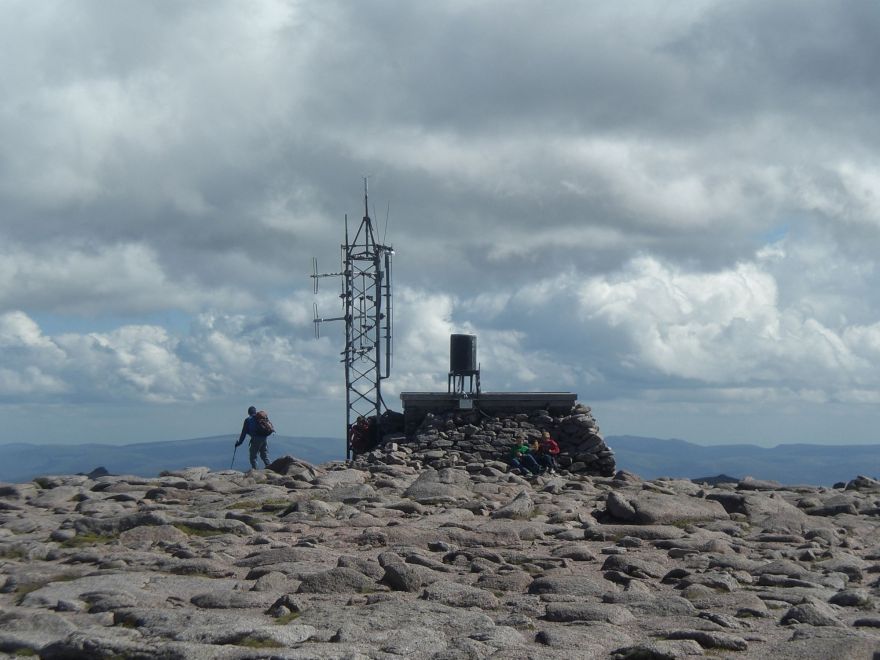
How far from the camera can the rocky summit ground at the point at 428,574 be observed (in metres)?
9.96

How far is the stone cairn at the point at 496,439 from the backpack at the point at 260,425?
2527 mm

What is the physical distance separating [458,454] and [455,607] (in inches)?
684

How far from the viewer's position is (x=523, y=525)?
16.8 m

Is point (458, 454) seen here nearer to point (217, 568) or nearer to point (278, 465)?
point (278, 465)

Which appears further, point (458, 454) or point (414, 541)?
point (458, 454)

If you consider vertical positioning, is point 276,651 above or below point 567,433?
below

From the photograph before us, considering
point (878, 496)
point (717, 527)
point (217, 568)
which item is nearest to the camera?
point (217, 568)

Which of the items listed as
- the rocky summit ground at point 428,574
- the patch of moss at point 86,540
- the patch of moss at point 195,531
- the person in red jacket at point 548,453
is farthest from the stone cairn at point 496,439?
the patch of moss at point 86,540

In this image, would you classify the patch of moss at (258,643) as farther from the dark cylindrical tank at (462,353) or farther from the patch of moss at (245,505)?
the dark cylindrical tank at (462,353)

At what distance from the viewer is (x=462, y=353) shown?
107 ft

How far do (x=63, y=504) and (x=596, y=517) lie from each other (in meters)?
10.1

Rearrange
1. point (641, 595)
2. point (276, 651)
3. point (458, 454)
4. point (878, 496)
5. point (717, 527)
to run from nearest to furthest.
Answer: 1. point (276, 651)
2. point (641, 595)
3. point (717, 527)
4. point (878, 496)
5. point (458, 454)

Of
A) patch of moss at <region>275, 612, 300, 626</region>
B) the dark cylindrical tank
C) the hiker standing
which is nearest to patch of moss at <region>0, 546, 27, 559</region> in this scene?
patch of moss at <region>275, 612, 300, 626</region>

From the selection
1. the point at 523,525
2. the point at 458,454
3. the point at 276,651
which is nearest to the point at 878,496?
the point at 458,454
